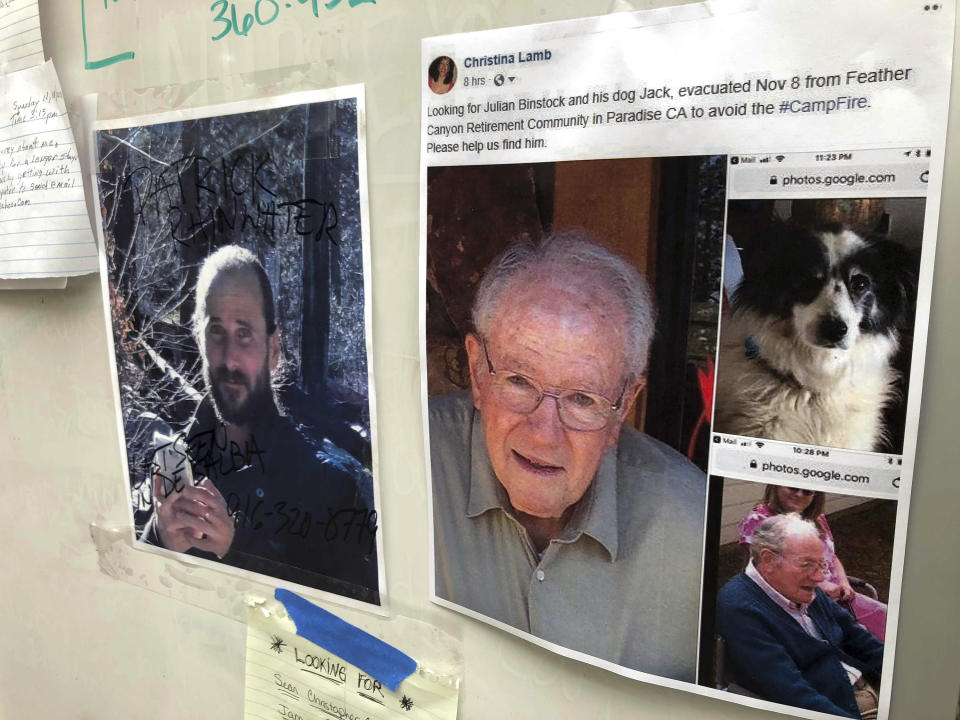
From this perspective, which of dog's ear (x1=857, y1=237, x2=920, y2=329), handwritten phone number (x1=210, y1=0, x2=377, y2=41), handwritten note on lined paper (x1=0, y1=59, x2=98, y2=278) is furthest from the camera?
handwritten note on lined paper (x1=0, y1=59, x2=98, y2=278)

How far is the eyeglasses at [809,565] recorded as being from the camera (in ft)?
1.13

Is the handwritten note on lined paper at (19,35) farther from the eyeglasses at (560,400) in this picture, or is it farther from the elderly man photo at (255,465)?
the eyeglasses at (560,400)

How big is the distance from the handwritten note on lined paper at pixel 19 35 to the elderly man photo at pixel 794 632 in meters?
0.67

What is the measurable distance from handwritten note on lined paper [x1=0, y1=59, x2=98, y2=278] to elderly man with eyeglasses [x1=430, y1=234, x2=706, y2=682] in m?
0.37

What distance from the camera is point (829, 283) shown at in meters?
0.32

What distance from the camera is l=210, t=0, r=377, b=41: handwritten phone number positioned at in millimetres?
434

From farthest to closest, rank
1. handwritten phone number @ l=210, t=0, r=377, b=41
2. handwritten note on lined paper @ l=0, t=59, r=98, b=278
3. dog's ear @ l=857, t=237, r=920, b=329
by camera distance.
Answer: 1. handwritten note on lined paper @ l=0, t=59, r=98, b=278
2. handwritten phone number @ l=210, t=0, r=377, b=41
3. dog's ear @ l=857, t=237, r=920, b=329

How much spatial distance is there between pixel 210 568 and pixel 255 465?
0.12m

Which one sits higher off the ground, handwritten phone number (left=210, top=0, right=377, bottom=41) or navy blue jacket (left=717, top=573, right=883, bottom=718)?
handwritten phone number (left=210, top=0, right=377, bottom=41)

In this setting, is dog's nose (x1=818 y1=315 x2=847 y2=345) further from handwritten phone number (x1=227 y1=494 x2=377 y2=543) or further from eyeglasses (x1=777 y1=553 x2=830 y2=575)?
handwritten phone number (x1=227 y1=494 x2=377 y2=543)

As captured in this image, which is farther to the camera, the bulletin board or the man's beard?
the man's beard

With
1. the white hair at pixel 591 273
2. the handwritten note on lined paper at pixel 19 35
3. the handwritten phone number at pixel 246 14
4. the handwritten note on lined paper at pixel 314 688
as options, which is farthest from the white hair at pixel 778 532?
the handwritten note on lined paper at pixel 19 35

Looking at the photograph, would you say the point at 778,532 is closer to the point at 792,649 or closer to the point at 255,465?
the point at 792,649

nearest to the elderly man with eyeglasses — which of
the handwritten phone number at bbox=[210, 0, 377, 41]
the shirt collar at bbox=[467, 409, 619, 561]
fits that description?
the shirt collar at bbox=[467, 409, 619, 561]
